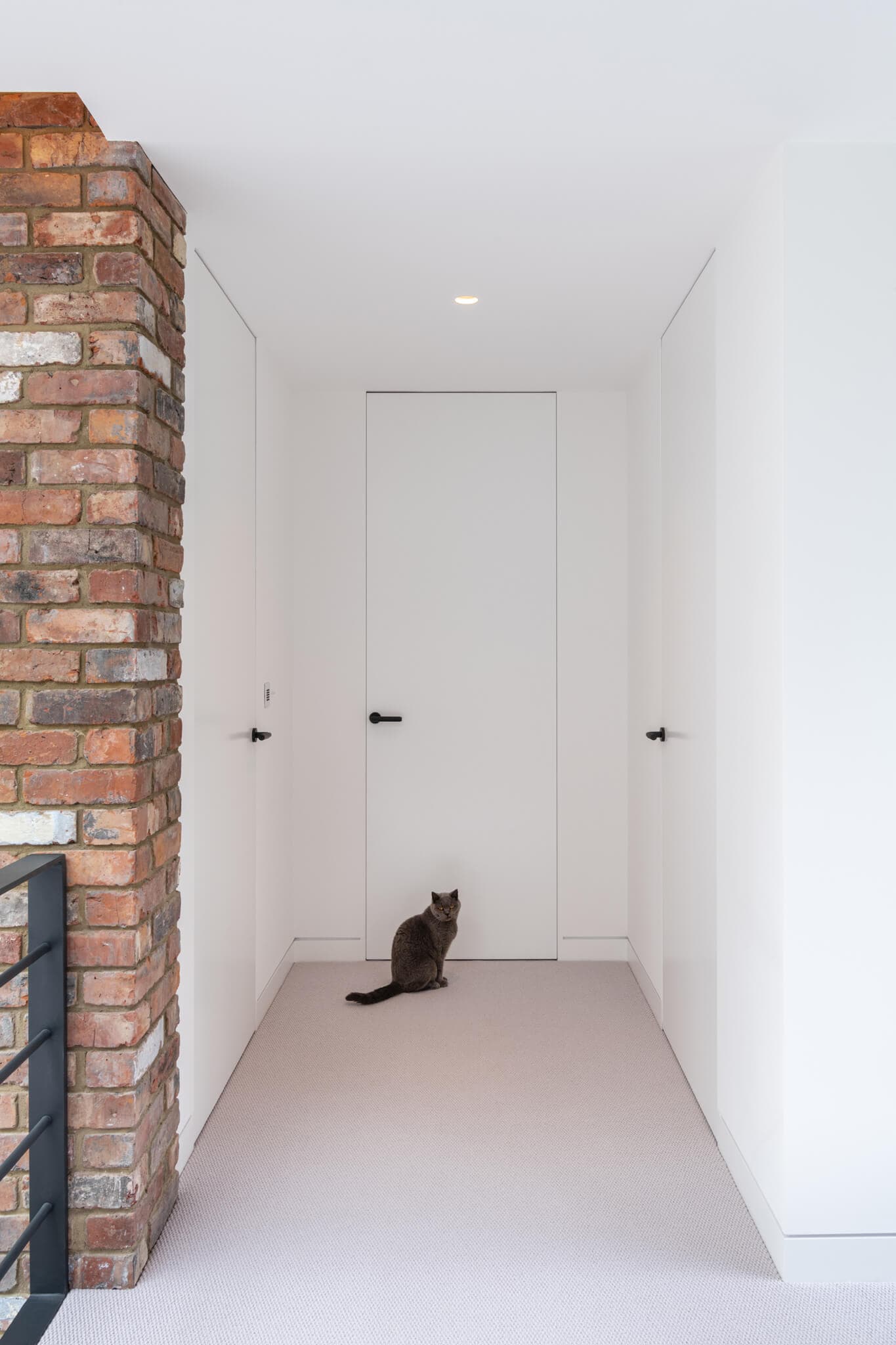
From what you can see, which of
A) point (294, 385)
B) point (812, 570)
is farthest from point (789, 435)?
point (294, 385)

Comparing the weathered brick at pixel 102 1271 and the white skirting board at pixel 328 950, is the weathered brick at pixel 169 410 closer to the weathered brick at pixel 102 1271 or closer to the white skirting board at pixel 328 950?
the weathered brick at pixel 102 1271

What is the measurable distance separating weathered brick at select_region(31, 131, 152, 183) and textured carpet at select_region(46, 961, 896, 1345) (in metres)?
2.25

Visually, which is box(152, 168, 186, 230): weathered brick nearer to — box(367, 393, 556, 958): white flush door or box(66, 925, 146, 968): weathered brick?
box(66, 925, 146, 968): weathered brick

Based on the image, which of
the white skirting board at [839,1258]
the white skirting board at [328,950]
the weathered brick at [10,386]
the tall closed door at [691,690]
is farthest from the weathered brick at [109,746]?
the white skirting board at [328,950]

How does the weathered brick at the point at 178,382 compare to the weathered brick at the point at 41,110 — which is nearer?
the weathered brick at the point at 41,110

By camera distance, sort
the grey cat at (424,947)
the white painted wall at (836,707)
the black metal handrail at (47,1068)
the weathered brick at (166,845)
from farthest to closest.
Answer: the grey cat at (424,947)
the weathered brick at (166,845)
the white painted wall at (836,707)
the black metal handrail at (47,1068)

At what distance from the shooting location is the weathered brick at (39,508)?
1.97 meters

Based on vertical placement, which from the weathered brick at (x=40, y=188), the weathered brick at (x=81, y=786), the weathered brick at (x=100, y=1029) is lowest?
the weathered brick at (x=100, y=1029)

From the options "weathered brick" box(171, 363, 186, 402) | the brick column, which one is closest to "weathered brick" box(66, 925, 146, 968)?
the brick column

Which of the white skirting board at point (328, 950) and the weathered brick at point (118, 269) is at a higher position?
the weathered brick at point (118, 269)

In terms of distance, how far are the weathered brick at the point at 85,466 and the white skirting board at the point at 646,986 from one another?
98.5 inches

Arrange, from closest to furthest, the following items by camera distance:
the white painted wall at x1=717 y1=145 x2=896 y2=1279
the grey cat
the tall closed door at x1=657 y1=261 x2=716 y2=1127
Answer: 1. the white painted wall at x1=717 y1=145 x2=896 y2=1279
2. the tall closed door at x1=657 y1=261 x2=716 y2=1127
3. the grey cat

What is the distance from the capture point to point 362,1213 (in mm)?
2293

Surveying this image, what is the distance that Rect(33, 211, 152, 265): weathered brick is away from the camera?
1.99 metres
